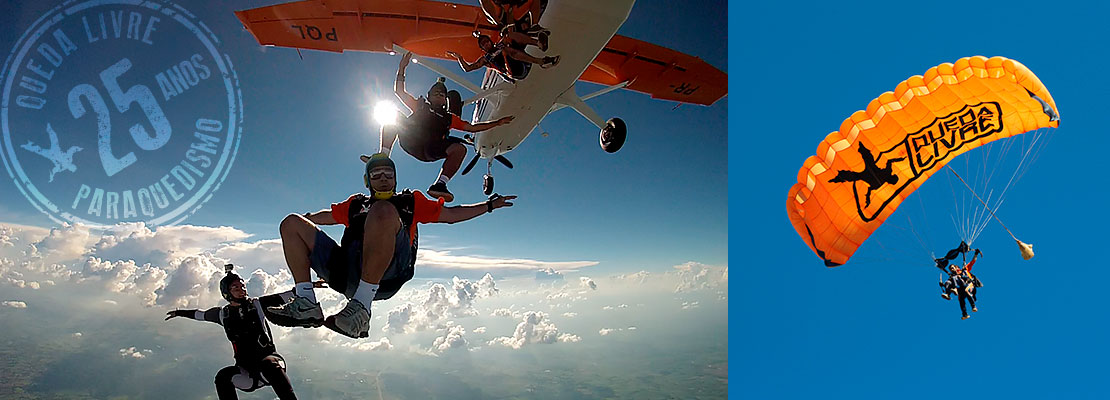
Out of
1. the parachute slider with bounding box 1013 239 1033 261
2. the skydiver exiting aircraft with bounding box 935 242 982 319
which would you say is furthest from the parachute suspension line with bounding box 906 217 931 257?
the parachute slider with bounding box 1013 239 1033 261

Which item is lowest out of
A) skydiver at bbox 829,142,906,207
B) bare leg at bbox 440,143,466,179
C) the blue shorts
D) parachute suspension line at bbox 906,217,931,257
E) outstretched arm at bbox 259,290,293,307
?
outstretched arm at bbox 259,290,293,307

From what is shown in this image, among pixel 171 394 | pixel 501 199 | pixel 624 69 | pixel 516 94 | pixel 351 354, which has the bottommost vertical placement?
pixel 171 394

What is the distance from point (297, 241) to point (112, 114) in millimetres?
3255

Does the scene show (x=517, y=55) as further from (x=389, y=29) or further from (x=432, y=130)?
(x=389, y=29)

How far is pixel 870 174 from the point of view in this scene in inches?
176

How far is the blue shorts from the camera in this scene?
199 centimetres

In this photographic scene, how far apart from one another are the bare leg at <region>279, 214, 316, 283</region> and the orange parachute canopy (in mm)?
3781

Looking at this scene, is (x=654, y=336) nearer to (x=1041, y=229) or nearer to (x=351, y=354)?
(x=351, y=354)

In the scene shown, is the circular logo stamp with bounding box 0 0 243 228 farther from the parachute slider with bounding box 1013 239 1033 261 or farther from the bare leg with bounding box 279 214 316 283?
the parachute slider with bounding box 1013 239 1033 261

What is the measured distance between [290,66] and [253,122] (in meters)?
0.54

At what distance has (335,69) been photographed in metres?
5.12

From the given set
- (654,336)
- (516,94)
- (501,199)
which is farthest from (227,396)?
(654,336)

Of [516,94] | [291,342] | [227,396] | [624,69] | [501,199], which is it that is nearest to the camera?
[501,199]

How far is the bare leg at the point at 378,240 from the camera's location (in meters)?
1.88
